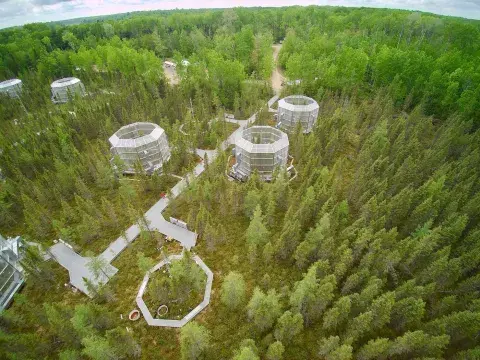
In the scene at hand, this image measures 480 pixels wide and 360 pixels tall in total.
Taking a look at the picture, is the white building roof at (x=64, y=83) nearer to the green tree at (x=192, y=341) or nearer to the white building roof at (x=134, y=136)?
the white building roof at (x=134, y=136)

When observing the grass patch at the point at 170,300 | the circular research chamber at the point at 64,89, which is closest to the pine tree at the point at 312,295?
the grass patch at the point at 170,300

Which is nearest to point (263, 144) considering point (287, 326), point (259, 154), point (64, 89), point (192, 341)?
point (259, 154)

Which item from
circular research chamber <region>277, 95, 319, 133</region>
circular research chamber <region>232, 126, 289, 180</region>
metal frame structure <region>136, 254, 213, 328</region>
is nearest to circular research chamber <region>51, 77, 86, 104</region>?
circular research chamber <region>232, 126, 289, 180</region>

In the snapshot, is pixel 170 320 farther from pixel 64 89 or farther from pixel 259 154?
pixel 64 89

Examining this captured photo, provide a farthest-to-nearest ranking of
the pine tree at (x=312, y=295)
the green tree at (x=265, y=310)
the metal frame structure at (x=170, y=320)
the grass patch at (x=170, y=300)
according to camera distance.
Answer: the grass patch at (x=170, y=300) → the metal frame structure at (x=170, y=320) → the pine tree at (x=312, y=295) → the green tree at (x=265, y=310)

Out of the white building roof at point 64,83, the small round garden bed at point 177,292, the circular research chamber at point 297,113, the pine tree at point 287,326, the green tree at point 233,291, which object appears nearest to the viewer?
the pine tree at point 287,326

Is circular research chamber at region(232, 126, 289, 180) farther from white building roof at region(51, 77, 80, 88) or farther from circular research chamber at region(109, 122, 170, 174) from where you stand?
white building roof at region(51, 77, 80, 88)
